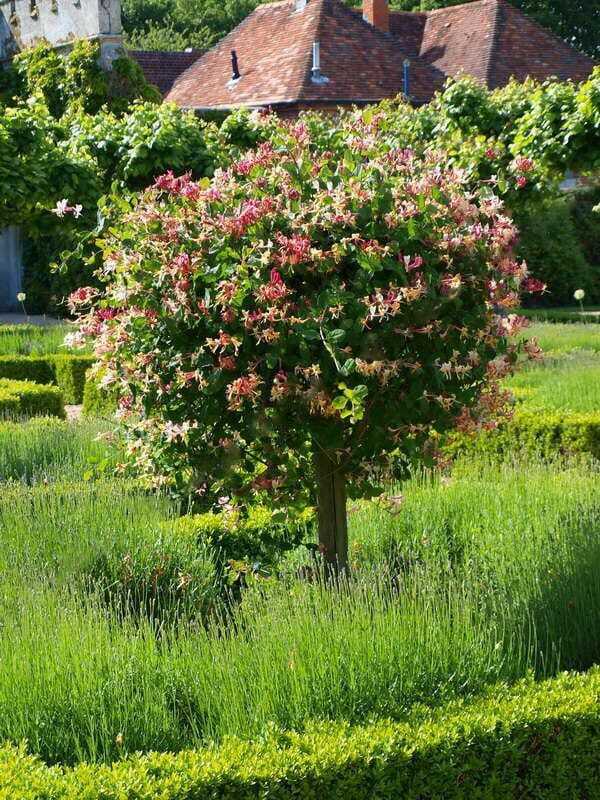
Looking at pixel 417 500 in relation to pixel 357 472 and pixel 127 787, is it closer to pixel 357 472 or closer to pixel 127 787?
pixel 357 472

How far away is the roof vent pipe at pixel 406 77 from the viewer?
89.0 ft

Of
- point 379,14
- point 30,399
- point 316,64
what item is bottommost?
point 30,399

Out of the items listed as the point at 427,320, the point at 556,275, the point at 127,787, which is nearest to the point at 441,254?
the point at 427,320

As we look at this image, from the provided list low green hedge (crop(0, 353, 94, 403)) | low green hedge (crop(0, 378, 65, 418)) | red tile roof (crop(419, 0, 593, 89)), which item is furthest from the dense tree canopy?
low green hedge (crop(0, 378, 65, 418))

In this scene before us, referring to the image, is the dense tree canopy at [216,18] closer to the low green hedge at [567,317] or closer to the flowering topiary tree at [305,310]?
the low green hedge at [567,317]

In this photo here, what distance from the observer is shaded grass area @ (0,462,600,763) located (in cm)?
384

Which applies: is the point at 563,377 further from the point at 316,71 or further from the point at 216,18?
the point at 216,18

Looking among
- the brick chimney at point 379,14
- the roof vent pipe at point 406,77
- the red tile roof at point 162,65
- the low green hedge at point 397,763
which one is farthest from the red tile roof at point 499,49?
the low green hedge at point 397,763

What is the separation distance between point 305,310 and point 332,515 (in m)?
1.09

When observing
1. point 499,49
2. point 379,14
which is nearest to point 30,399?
point 499,49

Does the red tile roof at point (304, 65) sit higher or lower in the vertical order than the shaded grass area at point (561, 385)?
higher

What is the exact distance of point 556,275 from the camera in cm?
2634

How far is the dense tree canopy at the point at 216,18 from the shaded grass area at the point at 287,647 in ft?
127

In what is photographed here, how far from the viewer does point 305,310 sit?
4582 millimetres
